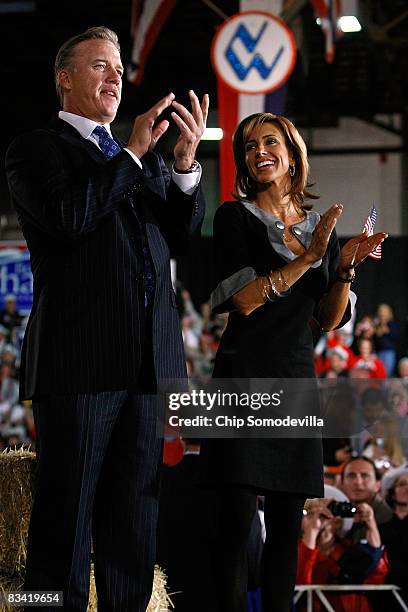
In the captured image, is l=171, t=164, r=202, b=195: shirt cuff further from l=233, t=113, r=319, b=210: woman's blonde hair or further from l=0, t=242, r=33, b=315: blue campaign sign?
l=0, t=242, r=33, b=315: blue campaign sign

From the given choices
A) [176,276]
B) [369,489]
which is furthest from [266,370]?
[176,276]

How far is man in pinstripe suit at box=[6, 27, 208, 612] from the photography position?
1938mm

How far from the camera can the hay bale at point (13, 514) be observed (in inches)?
90.6

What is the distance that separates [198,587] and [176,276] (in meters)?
7.10

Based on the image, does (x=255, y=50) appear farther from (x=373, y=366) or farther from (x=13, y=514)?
(x=13, y=514)

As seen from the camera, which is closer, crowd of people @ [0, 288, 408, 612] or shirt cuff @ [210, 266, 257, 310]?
shirt cuff @ [210, 266, 257, 310]

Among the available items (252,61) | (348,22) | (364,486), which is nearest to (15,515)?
(364,486)

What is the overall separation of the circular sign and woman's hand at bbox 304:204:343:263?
397 centimetres

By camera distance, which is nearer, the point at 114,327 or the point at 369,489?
the point at 114,327

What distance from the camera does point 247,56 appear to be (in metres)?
5.96

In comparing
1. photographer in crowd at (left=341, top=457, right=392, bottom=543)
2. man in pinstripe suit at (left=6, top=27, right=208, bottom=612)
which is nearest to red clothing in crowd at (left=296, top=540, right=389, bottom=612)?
photographer in crowd at (left=341, top=457, right=392, bottom=543)

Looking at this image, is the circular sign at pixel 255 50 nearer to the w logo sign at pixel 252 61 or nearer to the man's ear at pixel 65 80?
the w logo sign at pixel 252 61

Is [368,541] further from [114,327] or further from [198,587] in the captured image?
[114,327]

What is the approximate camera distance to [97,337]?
2.01 metres
